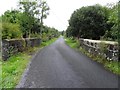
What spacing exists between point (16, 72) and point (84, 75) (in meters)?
3.36

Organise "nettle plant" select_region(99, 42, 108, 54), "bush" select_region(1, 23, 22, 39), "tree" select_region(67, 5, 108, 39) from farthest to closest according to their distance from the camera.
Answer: "tree" select_region(67, 5, 108, 39)
"bush" select_region(1, 23, 22, 39)
"nettle plant" select_region(99, 42, 108, 54)

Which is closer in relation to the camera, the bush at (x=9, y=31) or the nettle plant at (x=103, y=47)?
the nettle plant at (x=103, y=47)

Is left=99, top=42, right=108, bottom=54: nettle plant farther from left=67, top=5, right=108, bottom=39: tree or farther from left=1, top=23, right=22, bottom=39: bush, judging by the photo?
left=67, top=5, right=108, bottom=39: tree

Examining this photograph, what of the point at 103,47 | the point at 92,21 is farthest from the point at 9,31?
the point at 92,21

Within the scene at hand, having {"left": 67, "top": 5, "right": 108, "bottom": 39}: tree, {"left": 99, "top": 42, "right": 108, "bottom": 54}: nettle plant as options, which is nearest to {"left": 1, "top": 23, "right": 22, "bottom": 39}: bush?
{"left": 99, "top": 42, "right": 108, "bottom": 54}: nettle plant

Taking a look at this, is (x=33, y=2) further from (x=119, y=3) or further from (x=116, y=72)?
(x=116, y=72)

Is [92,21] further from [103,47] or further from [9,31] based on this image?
[103,47]

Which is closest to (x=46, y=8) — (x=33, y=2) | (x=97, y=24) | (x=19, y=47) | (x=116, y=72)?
(x=33, y=2)

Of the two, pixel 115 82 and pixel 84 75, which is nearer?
pixel 115 82

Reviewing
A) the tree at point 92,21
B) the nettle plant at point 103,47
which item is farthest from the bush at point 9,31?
the tree at point 92,21

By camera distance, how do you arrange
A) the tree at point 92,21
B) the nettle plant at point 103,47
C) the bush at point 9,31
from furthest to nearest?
1. the tree at point 92,21
2. the bush at point 9,31
3. the nettle plant at point 103,47

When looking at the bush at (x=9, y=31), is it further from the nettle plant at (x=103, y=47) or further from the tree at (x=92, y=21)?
the tree at (x=92, y=21)

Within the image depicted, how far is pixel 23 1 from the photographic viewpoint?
118 ft

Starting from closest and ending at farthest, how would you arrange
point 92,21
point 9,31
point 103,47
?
point 103,47 → point 9,31 → point 92,21
